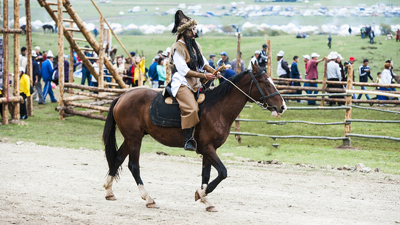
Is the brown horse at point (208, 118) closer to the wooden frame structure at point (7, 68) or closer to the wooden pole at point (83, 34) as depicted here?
the wooden frame structure at point (7, 68)

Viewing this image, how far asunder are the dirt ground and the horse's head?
1429mm

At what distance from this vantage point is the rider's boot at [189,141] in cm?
610

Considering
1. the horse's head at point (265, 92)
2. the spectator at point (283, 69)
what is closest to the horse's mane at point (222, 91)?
the horse's head at point (265, 92)

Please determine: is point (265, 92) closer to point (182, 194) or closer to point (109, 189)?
point (182, 194)

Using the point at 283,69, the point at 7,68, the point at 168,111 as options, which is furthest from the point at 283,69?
the point at 168,111

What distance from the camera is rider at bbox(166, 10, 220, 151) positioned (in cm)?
603

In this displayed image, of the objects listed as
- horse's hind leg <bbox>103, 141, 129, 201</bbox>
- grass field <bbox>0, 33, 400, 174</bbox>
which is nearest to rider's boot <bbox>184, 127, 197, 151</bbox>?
horse's hind leg <bbox>103, 141, 129, 201</bbox>


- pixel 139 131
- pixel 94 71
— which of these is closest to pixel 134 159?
pixel 139 131

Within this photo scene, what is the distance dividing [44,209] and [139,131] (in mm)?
1691

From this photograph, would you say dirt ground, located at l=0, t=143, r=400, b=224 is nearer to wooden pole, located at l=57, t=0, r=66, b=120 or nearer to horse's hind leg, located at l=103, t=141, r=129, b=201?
horse's hind leg, located at l=103, t=141, r=129, b=201

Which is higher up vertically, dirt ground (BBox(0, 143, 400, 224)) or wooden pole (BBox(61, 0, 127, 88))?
wooden pole (BBox(61, 0, 127, 88))

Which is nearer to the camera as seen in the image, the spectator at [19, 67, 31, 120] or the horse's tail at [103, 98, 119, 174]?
the horse's tail at [103, 98, 119, 174]

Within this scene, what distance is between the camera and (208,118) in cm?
613

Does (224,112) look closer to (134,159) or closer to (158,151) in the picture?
(134,159)
